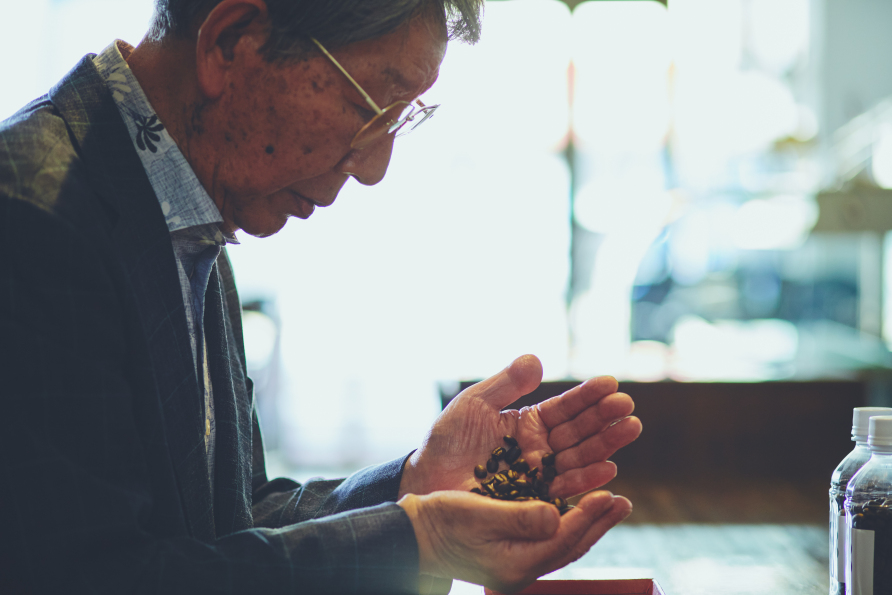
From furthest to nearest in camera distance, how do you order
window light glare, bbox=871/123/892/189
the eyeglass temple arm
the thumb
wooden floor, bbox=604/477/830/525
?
window light glare, bbox=871/123/892/189, wooden floor, bbox=604/477/830/525, the eyeglass temple arm, the thumb

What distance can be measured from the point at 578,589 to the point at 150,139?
918 mm

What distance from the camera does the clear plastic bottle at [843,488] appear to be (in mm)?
955

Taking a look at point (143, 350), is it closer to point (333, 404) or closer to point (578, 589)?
point (578, 589)

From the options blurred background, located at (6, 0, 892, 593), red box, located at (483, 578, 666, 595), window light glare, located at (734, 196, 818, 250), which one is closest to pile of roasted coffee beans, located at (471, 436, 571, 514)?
red box, located at (483, 578, 666, 595)

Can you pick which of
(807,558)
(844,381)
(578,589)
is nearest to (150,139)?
(578,589)

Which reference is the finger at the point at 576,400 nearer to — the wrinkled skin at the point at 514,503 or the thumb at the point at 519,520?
the wrinkled skin at the point at 514,503

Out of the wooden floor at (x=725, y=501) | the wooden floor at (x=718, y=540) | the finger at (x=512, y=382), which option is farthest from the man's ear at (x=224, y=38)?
the wooden floor at (x=725, y=501)

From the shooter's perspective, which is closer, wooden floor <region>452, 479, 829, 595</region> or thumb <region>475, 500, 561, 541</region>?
thumb <region>475, 500, 561, 541</region>

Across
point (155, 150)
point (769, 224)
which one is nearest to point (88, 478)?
point (155, 150)

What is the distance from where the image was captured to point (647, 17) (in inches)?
205

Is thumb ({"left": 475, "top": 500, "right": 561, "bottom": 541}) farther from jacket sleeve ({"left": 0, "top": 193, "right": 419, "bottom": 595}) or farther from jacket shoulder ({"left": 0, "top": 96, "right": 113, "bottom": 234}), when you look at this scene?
jacket shoulder ({"left": 0, "top": 96, "right": 113, "bottom": 234})

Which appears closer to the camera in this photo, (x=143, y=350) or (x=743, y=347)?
(x=143, y=350)

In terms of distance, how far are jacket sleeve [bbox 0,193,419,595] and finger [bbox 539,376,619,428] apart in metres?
0.41

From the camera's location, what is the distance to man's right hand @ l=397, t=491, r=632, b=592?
87 centimetres
